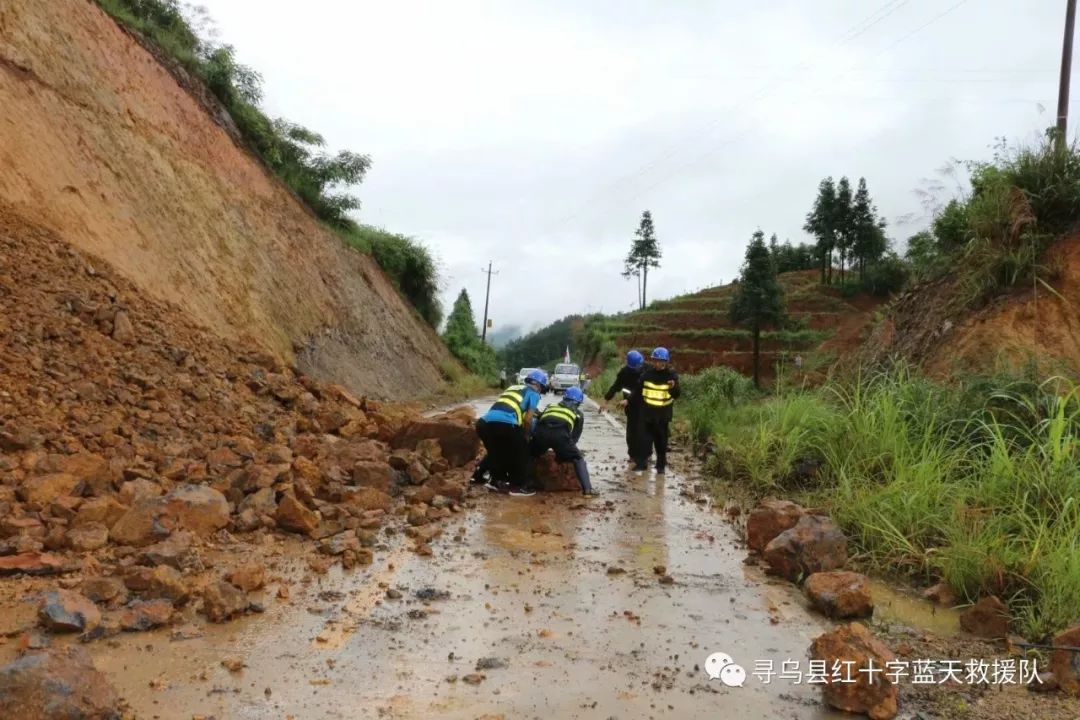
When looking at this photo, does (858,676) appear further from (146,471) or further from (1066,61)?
(1066,61)

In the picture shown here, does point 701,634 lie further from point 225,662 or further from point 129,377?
point 129,377

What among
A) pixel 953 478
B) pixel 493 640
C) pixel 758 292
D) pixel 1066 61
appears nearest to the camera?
pixel 493 640

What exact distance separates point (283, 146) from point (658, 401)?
1653cm

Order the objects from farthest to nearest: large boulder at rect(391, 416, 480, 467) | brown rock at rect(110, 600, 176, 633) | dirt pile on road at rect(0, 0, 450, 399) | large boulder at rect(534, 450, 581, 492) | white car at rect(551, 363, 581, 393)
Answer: white car at rect(551, 363, 581, 393), dirt pile on road at rect(0, 0, 450, 399), large boulder at rect(391, 416, 480, 467), large boulder at rect(534, 450, 581, 492), brown rock at rect(110, 600, 176, 633)

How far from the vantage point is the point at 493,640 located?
13.0ft

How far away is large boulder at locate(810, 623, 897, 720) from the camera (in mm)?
3299

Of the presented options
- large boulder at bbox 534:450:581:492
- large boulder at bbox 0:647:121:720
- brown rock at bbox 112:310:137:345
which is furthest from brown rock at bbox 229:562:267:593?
brown rock at bbox 112:310:137:345

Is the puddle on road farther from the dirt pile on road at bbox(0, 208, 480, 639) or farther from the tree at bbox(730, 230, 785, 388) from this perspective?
the tree at bbox(730, 230, 785, 388)

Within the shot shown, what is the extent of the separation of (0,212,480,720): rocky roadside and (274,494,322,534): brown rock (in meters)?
0.02

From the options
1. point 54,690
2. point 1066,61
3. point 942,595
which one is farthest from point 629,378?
point 1066,61

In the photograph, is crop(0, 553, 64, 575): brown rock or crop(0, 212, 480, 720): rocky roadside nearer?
crop(0, 212, 480, 720): rocky roadside

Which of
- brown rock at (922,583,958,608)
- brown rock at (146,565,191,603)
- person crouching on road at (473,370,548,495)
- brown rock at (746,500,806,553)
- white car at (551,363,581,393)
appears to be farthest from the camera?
white car at (551,363,581,393)

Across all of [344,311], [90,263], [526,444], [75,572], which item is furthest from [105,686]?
[344,311]

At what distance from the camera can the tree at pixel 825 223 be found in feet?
185
